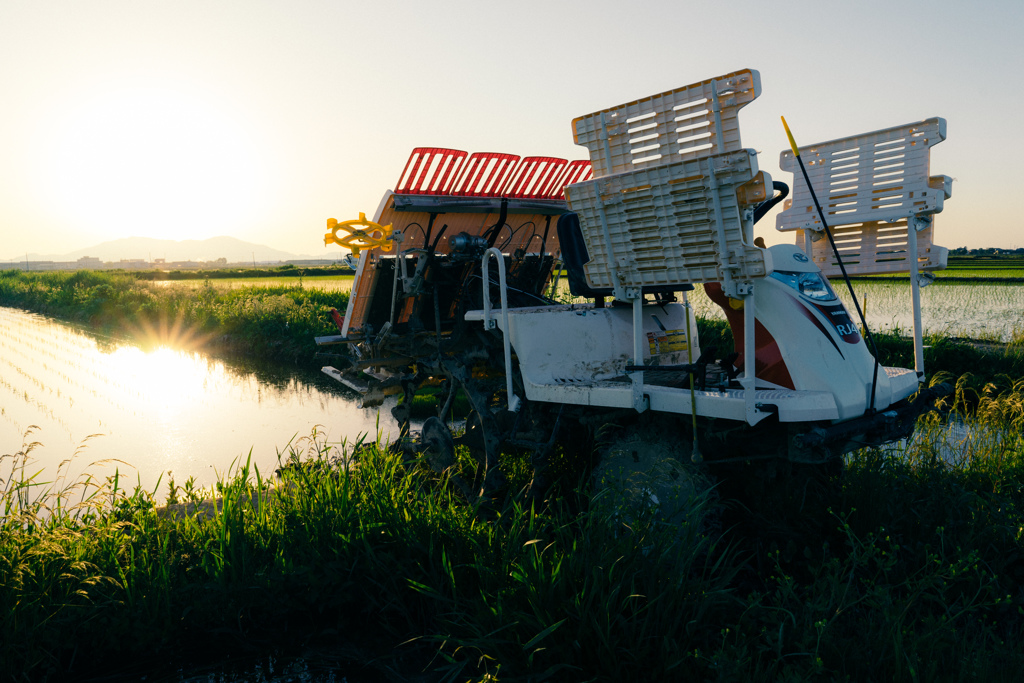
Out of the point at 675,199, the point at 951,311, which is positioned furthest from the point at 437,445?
the point at 951,311

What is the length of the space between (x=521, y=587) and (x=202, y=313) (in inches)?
769

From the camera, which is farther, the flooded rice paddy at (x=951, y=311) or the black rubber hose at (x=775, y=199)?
the flooded rice paddy at (x=951, y=311)

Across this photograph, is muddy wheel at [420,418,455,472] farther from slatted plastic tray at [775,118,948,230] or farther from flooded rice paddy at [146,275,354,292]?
flooded rice paddy at [146,275,354,292]

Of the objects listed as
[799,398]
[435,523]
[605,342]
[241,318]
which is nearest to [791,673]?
[799,398]

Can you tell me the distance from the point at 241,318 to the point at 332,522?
15939 mm

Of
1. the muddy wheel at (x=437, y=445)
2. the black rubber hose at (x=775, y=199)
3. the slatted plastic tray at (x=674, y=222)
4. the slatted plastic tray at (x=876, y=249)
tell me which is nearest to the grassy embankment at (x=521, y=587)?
the muddy wheel at (x=437, y=445)

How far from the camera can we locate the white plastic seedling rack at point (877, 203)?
4.04 meters

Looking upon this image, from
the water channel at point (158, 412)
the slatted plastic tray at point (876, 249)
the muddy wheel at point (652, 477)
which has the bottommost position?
the water channel at point (158, 412)

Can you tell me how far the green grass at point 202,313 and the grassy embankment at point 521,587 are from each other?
1169 centimetres

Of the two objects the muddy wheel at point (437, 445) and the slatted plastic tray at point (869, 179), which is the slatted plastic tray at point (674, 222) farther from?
the muddy wheel at point (437, 445)

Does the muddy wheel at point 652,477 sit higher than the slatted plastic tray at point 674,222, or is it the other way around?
the slatted plastic tray at point 674,222

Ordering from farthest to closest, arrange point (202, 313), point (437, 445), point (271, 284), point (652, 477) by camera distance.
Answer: point (271, 284) < point (202, 313) < point (437, 445) < point (652, 477)

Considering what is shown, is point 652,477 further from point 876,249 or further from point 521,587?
point 876,249

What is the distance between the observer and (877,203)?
4.30 metres
